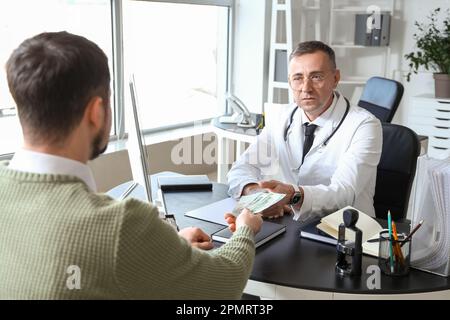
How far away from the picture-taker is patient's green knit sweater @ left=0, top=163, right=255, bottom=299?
913mm

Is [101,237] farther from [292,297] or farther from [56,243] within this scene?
[292,297]

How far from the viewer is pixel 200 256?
107cm

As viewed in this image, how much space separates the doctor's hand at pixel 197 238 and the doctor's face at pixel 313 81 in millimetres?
891

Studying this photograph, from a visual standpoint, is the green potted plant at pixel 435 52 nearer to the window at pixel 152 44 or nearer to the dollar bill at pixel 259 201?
the window at pixel 152 44

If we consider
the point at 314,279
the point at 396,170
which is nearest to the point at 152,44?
the point at 396,170

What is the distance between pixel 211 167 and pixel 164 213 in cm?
325

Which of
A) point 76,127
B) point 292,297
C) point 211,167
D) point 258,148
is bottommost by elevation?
point 211,167

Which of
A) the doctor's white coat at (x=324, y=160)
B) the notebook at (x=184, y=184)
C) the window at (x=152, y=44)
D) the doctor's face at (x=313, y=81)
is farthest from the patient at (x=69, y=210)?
the window at (x=152, y=44)

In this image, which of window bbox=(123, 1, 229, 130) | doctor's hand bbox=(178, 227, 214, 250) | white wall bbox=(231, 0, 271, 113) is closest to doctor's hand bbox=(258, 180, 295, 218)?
doctor's hand bbox=(178, 227, 214, 250)

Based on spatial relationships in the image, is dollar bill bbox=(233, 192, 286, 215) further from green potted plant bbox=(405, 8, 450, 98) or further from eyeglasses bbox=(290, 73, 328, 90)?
green potted plant bbox=(405, 8, 450, 98)

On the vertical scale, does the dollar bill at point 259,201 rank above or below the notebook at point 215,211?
above

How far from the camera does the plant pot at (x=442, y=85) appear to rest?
189 inches

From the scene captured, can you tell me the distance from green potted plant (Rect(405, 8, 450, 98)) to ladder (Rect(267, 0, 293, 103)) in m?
1.18

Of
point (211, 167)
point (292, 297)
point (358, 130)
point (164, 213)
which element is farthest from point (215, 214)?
point (211, 167)
